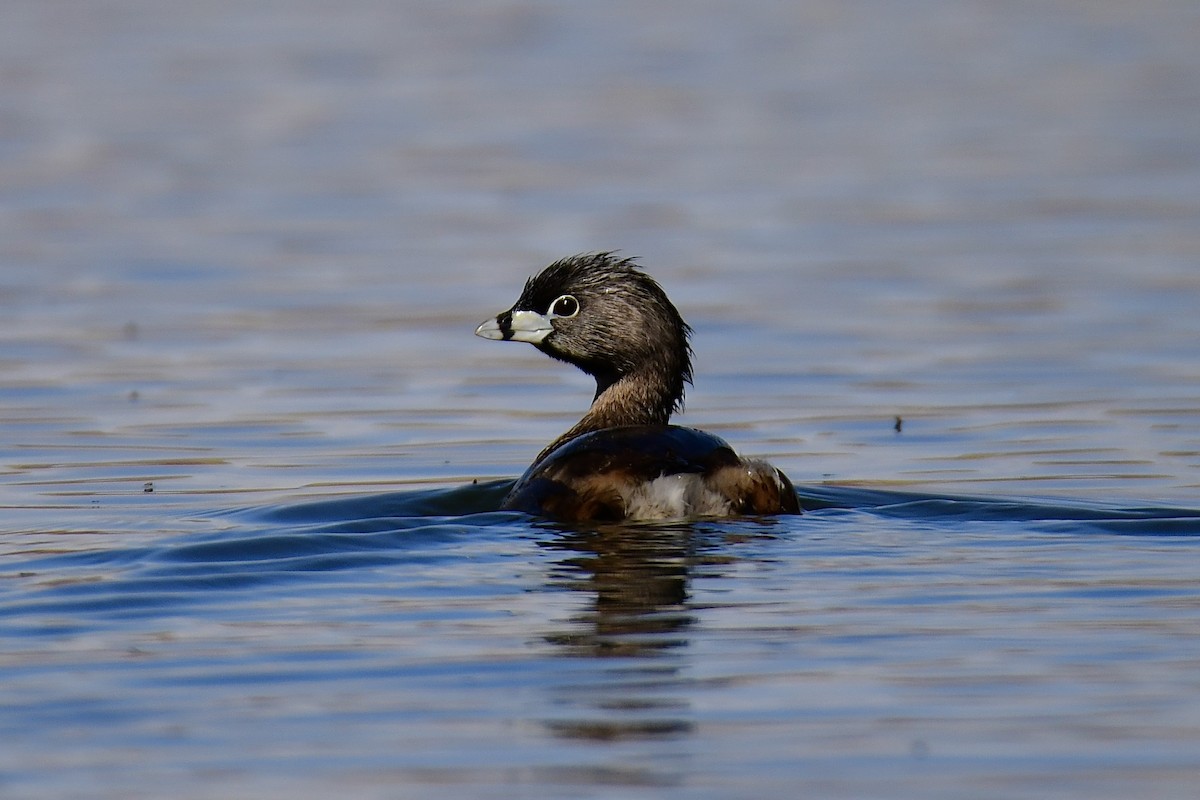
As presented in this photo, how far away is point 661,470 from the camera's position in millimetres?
8766

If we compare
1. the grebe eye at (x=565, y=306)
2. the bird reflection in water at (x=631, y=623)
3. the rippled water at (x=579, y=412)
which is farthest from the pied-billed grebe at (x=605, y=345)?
the bird reflection in water at (x=631, y=623)

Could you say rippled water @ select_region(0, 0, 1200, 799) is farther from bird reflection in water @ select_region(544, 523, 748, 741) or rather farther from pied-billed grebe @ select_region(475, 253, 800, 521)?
pied-billed grebe @ select_region(475, 253, 800, 521)

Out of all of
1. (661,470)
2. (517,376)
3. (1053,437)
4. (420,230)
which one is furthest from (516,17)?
(661,470)

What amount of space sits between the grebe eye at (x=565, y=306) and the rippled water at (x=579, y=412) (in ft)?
3.11

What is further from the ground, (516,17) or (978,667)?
(516,17)

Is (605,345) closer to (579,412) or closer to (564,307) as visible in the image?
(564,307)

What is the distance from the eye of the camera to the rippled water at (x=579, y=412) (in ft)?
19.5

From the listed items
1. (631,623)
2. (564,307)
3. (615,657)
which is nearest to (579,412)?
(564,307)

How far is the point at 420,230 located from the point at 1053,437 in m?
7.93

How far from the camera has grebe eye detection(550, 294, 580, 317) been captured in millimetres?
10398

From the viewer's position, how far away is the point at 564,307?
34.3ft

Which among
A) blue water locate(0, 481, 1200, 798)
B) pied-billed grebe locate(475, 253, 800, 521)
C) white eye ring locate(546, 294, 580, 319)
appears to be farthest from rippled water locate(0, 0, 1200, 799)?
white eye ring locate(546, 294, 580, 319)

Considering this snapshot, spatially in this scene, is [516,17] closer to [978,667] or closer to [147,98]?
[147,98]

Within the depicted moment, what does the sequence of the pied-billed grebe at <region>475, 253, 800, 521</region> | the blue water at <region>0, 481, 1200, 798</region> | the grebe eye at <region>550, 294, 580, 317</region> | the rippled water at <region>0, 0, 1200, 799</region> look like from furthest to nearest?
the grebe eye at <region>550, 294, 580, 317</region>, the pied-billed grebe at <region>475, 253, 800, 521</region>, the rippled water at <region>0, 0, 1200, 799</region>, the blue water at <region>0, 481, 1200, 798</region>
